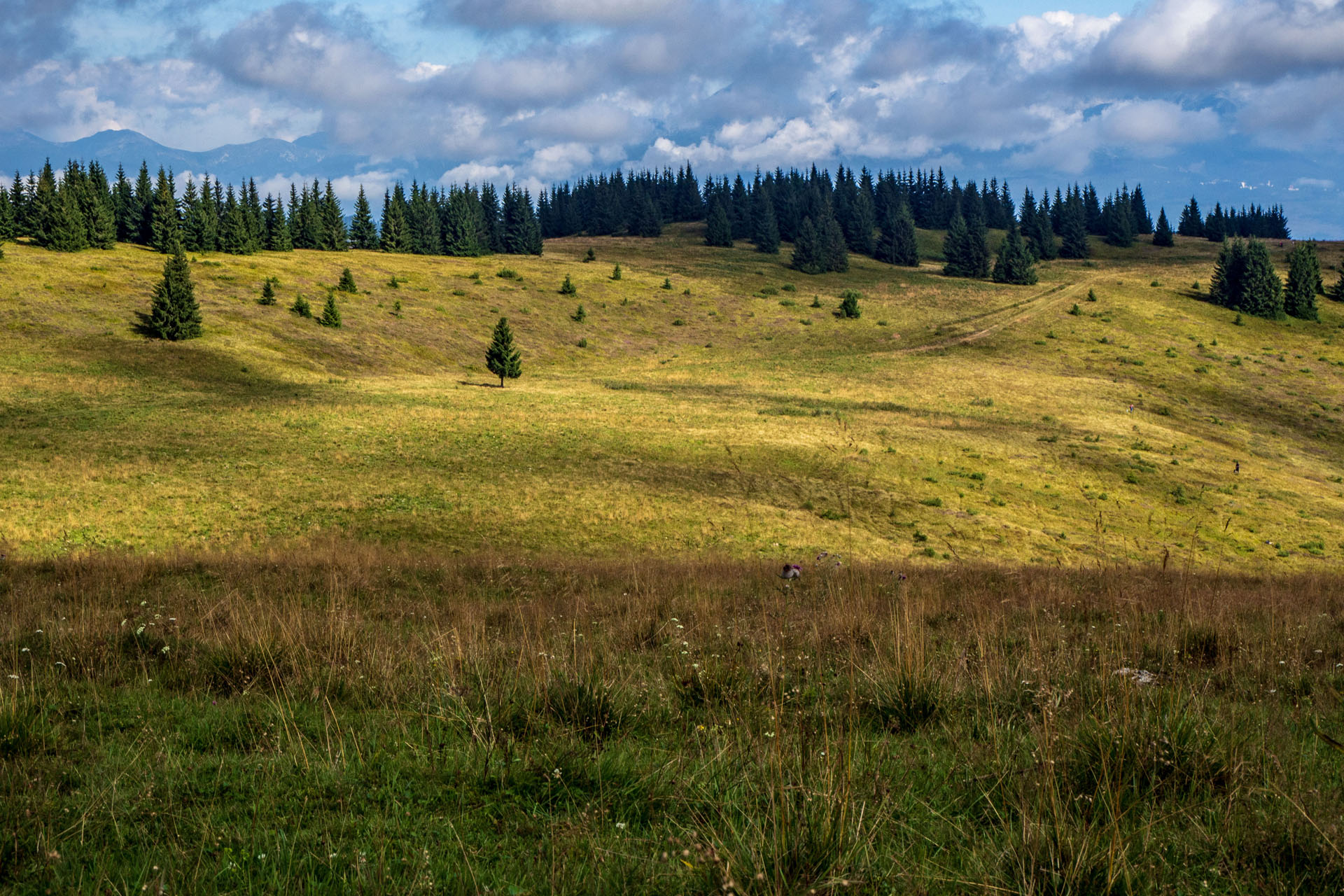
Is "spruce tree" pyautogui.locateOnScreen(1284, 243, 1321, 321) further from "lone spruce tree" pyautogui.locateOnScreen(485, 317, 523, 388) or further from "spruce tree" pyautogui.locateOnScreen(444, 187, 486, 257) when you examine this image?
"spruce tree" pyautogui.locateOnScreen(444, 187, 486, 257)

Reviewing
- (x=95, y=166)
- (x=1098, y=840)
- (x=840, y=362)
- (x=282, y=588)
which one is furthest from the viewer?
(x=95, y=166)

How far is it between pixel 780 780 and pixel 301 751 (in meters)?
2.91

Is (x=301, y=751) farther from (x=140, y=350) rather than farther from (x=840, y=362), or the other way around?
(x=840, y=362)

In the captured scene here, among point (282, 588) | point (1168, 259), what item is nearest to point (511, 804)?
point (282, 588)

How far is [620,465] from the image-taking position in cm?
3522

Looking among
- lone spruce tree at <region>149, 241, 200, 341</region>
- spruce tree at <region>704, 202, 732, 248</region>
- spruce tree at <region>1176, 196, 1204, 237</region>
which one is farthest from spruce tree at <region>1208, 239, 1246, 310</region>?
lone spruce tree at <region>149, 241, 200, 341</region>

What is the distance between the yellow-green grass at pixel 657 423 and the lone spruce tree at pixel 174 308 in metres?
1.52

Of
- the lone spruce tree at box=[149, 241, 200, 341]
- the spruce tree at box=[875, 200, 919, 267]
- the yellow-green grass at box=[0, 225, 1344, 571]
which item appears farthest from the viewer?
the spruce tree at box=[875, 200, 919, 267]

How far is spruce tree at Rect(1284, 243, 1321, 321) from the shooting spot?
10081 cm

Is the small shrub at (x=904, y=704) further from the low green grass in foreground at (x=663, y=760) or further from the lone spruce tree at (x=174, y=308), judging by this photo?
the lone spruce tree at (x=174, y=308)

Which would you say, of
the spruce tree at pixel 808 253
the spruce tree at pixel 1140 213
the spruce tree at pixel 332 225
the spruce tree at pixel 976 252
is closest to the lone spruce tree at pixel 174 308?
the spruce tree at pixel 332 225

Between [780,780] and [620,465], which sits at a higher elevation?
[780,780]

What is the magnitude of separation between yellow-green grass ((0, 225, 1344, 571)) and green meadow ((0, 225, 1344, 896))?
1.20 ft

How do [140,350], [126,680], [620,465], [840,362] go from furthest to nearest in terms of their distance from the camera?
[840,362] < [140,350] < [620,465] < [126,680]
